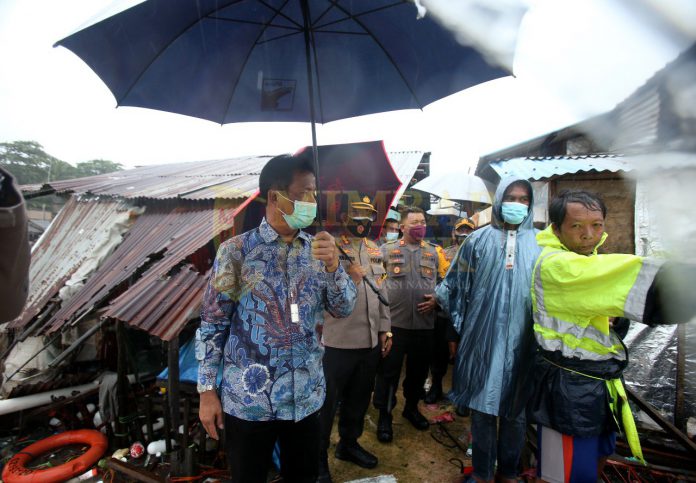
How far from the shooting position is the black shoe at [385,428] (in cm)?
368

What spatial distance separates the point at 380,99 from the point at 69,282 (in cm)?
576

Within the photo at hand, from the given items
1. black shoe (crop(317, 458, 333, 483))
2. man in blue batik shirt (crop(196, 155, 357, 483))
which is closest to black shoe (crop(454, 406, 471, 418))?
black shoe (crop(317, 458, 333, 483))

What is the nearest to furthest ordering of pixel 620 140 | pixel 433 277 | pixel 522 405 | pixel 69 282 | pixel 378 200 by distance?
pixel 620 140 → pixel 522 405 → pixel 378 200 → pixel 433 277 → pixel 69 282

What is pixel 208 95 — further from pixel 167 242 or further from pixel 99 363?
pixel 99 363

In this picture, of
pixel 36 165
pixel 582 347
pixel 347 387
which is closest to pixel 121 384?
pixel 347 387

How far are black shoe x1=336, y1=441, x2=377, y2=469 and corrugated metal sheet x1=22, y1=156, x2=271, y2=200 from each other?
383 centimetres

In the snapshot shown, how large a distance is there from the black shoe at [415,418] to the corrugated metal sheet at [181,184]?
12.8 feet

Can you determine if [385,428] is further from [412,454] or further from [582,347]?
[582,347]

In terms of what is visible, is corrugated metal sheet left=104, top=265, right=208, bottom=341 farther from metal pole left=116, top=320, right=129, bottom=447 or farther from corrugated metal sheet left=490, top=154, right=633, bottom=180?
corrugated metal sheet left=490, top=154, right=633, bottom=180

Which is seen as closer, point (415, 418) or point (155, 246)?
point (415, 418)

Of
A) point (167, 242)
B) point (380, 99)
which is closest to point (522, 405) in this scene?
point (380, 99)

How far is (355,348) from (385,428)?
4.49 feet

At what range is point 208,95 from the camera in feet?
7.90

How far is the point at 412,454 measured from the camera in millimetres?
3492
